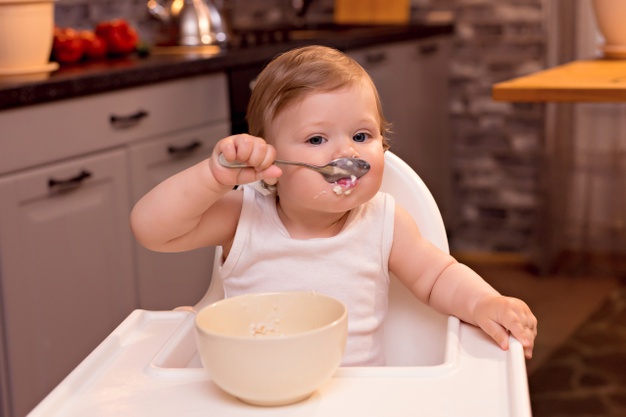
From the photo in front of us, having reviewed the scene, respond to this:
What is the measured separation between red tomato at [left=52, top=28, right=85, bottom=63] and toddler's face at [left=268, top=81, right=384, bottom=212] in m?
1.58

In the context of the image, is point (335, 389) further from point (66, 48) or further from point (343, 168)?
point (66, 48)

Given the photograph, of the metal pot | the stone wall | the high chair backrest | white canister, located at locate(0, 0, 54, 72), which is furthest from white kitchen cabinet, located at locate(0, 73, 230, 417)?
the stone wall

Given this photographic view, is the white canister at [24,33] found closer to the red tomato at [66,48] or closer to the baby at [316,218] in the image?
the red tomato at [66,48]

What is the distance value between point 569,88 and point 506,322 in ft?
3.55

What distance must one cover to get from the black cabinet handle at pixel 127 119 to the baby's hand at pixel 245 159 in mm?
1328

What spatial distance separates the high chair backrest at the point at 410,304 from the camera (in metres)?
1.30

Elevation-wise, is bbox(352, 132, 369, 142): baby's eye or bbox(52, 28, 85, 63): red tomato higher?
bbox(52, 28, 85, 63): red tomato

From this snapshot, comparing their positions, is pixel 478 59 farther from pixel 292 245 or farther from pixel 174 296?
pixel 292 245

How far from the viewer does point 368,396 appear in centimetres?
90

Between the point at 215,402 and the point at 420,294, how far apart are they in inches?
16.6

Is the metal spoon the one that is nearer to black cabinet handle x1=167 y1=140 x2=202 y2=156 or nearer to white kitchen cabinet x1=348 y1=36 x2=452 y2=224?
black cabinet handle x1=167 y1=140 x2=202 y2=156

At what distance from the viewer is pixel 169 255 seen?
2.52 meters

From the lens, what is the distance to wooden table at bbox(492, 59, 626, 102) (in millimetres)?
1942

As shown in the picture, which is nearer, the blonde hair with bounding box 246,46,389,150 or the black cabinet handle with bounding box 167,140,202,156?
the blonde hair with bounding box 246,46,389,150
